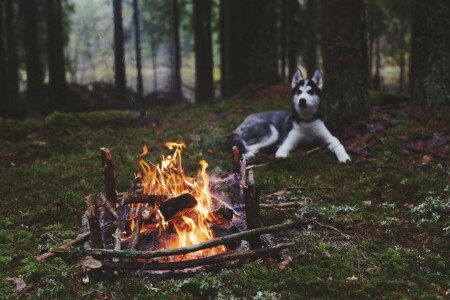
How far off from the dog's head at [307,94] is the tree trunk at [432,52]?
2.94 metres

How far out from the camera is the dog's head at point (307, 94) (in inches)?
363

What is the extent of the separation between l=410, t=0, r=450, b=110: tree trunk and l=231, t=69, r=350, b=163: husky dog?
2.89 metres

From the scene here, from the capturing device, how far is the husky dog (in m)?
9.28

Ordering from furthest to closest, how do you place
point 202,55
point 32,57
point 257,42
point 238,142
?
point 202,55, point 257,42, point 32,57, point 238,142

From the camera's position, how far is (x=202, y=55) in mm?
22594

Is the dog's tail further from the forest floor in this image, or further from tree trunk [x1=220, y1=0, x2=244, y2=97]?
tree trunk [x1=220, y1=0, x2=244, y2=97]

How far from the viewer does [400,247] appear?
5.39 m

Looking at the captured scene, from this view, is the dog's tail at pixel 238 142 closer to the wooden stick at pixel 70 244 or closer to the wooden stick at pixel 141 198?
the wooden stick at pixel 141 198

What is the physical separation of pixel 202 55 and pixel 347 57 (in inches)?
511

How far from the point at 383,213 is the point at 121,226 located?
3666mm

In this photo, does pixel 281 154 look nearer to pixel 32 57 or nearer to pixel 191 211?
pixel 191 211

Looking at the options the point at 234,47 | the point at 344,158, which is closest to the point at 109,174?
the point at 344,158

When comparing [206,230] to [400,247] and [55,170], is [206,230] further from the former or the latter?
[55,170]

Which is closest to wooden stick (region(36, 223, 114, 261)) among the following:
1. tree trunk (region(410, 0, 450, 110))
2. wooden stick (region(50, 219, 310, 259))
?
wooden stick (region(50, 219, 310, 259))
